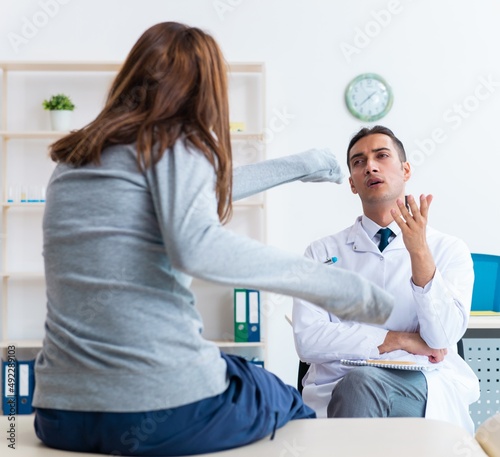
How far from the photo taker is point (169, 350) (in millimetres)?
1242

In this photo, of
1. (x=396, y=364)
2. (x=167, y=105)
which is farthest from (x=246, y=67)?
(x=167, y=105)

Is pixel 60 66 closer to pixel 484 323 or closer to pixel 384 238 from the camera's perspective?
pixel 384 238

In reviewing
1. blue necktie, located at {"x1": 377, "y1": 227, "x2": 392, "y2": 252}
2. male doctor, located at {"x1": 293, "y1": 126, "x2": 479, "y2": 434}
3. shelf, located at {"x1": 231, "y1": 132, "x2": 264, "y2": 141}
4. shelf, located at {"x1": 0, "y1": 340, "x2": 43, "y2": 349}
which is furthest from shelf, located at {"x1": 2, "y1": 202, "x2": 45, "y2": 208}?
blue necktie, located at {"x1": 377, "y1": 227, "x2": 392, "y2": 252}

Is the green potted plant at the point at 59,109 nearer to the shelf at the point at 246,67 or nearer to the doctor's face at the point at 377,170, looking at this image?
the shelf at the point at 246,67

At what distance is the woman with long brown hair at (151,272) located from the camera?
122 cm

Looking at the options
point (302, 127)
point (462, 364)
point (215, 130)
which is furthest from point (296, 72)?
point (215, 130)

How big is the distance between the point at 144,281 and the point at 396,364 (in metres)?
1.16

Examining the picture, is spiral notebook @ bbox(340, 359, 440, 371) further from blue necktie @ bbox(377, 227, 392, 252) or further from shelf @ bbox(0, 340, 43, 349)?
shelf @ bbox(0, 340, 43, 349)

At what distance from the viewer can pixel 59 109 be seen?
443 cm

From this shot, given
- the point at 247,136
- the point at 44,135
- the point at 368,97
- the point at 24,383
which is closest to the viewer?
the point at 24,383

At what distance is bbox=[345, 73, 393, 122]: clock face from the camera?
4652 millimetres

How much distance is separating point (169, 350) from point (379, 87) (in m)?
3.71

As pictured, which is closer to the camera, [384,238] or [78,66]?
[384,238]

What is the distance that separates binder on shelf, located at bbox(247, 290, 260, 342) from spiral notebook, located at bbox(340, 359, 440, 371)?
6.63 feet
